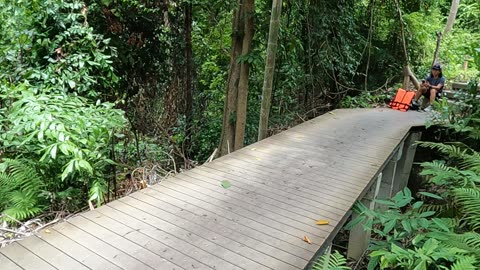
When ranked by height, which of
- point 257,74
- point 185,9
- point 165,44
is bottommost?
point 257,74

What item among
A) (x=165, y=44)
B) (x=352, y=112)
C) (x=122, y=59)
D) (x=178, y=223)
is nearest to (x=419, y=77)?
(x=352, y=112)

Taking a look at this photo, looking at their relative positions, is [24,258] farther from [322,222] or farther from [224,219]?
[322,222]

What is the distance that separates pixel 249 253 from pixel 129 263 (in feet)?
2.52

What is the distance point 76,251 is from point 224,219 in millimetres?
1069

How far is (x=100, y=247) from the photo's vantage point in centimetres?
235

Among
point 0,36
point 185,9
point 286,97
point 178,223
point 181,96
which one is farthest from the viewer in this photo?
point 286,97

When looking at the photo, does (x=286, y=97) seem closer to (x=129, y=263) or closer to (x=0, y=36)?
(x=0, y=36)

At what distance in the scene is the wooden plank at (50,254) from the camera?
84.1 inches

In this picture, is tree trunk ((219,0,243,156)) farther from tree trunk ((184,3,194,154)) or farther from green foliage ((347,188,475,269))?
green foliage ((347,188,475,269))

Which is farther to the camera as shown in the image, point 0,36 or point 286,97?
point 286,97

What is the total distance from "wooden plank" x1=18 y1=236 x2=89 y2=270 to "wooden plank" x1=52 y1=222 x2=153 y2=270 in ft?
0.47

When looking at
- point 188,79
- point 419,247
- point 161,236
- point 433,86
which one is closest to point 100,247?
point 161,236

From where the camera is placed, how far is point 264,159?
4219 millimetres

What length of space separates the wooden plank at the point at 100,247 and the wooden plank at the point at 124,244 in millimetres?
26
